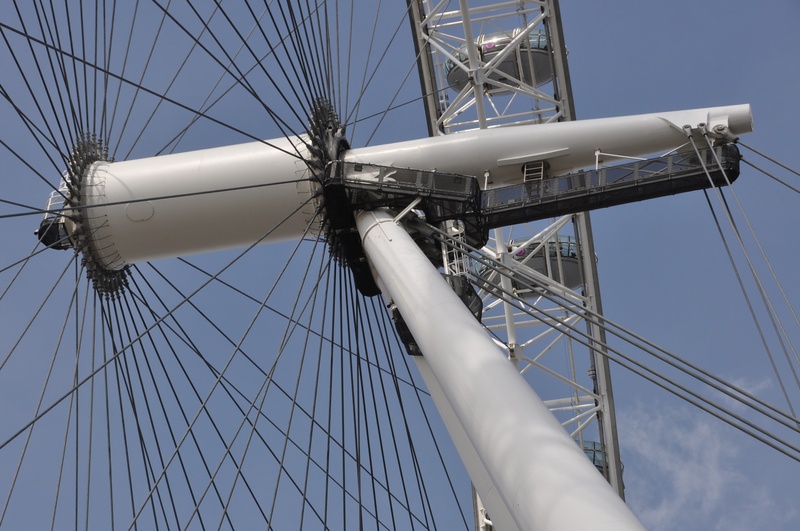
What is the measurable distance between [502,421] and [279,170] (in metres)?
8.38

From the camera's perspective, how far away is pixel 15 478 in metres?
17.4

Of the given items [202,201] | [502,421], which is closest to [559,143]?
[202,201]

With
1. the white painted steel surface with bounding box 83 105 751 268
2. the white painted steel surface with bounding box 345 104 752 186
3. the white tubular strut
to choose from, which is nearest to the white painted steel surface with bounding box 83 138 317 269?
the white painted steel surface with bounding box 83 105 751 268

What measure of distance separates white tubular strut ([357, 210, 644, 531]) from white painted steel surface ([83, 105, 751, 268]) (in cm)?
297

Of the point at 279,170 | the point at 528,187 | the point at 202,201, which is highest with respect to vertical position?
the point at 279,170

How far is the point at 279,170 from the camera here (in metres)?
19.6

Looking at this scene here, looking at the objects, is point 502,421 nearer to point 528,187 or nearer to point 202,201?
point 528,187

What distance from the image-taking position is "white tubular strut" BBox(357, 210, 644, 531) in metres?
10.6

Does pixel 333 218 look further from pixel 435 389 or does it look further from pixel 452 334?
pixel 452 334

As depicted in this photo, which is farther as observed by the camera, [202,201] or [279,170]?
[279,170]

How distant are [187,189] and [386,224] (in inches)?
133

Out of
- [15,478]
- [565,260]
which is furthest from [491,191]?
[565,260]

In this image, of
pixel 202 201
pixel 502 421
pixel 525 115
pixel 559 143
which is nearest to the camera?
pixel 502 421

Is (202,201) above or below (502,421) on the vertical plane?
above
